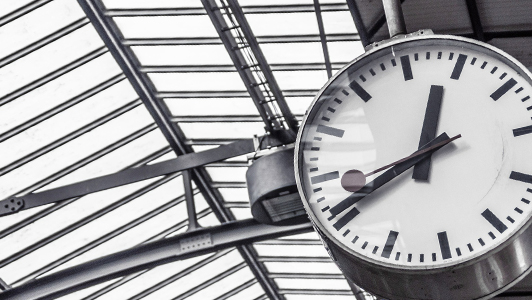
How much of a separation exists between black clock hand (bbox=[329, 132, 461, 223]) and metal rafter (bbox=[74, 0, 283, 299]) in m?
9.10

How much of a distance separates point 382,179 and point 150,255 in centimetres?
1042

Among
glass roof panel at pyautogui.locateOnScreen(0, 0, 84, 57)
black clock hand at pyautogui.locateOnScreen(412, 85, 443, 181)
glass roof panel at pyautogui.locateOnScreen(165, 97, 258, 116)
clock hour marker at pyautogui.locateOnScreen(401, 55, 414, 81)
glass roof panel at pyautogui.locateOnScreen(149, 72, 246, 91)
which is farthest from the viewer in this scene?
glass roof panel at pyautogui.locateOnScreen(165, 97, 258, 116)

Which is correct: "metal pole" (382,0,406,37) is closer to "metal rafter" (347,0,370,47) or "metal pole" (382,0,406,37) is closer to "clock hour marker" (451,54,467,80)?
"clock hour marker" (451,54,467,80)

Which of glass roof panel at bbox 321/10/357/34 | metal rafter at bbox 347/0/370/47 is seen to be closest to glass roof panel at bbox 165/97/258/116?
glass roof panel at bbox 321/10/357/34

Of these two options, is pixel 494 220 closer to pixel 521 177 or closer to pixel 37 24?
pixel 521 177

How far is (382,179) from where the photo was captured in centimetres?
347

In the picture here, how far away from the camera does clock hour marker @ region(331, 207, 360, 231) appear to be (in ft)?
11.3

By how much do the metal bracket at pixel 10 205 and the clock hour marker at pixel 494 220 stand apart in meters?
10.4

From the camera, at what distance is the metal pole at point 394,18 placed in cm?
379

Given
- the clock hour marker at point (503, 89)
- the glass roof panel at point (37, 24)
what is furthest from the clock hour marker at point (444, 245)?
the glass roof panel at point (37, 24)

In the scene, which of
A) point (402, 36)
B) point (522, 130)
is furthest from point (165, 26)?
point (522, 130)

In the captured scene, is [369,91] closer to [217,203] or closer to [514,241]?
[514,241]

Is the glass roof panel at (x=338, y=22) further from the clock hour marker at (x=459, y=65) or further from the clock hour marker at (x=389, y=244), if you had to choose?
the clock hour marker at (x=389, y=244)

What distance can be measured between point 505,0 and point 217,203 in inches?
411
